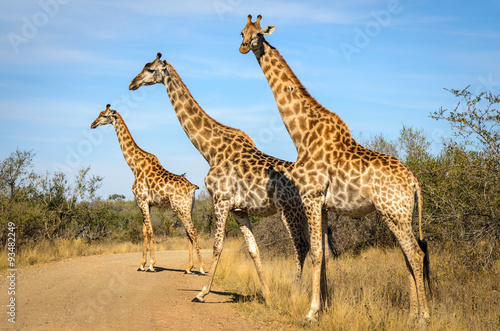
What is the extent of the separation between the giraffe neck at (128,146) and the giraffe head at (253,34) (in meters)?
5.88

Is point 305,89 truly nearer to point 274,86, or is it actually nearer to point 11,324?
point 274,86

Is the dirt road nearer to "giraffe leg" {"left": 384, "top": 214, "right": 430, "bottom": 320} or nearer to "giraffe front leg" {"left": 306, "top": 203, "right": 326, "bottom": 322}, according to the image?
"giraffe front leg" {"left": 306, "top": 203, "right": 326, "bottom": 322}

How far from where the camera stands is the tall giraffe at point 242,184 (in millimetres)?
7848

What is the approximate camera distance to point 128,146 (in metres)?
12.7

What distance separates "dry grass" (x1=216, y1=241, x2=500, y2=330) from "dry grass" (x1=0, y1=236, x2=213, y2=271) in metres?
5.78

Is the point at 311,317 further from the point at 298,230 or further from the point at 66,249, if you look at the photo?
the point at 66,249

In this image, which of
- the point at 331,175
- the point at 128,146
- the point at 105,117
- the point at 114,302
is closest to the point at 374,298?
the point at 331,175

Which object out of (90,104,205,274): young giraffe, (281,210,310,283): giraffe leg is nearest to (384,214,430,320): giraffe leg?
(281,210,310,283): giraffe leg

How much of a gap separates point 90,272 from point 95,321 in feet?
13.9

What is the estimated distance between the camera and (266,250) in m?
13.3

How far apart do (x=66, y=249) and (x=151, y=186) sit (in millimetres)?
5143

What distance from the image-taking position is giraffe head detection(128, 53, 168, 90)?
9.61m

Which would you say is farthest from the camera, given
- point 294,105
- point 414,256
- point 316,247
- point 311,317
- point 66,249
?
point 66,249

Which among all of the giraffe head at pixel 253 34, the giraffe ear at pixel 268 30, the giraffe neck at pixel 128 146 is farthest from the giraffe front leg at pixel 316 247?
the giraffe neck at pixel 128 146
